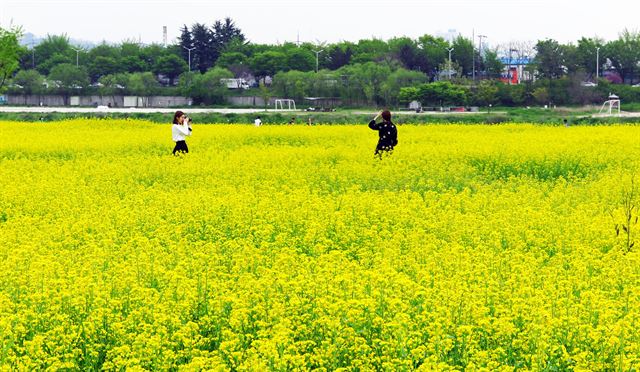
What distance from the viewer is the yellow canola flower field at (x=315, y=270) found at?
22.6 ft

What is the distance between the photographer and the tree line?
82.8 meters

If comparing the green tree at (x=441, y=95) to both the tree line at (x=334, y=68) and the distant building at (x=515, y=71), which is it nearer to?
the tree line at (x=334, y=68)

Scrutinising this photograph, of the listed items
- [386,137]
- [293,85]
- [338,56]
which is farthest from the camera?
[338,56]

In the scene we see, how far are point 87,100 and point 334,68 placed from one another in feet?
102

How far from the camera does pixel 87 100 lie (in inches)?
3932

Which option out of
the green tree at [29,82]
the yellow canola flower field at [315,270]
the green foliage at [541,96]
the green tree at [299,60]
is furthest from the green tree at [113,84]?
the yellow canola flower field at [315,270]

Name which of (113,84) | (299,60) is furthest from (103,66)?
(299,60)

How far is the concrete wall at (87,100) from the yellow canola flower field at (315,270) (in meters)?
78.3

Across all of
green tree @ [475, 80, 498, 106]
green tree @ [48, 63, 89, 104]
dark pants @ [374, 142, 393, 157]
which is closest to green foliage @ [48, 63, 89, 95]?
green tree @ [48, 63, 89, 104]

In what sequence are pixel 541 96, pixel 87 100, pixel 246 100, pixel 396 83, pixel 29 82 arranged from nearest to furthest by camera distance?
pixel 541 96 < pixel 396 83 < pixel 246 100 < pixel 29 82 < pixel 87 100

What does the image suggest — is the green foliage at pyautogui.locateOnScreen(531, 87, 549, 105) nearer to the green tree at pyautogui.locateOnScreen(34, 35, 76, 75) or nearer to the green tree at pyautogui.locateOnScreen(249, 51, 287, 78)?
the green tree at pyautogui.locateOnScreen(249, 51, 287, 78)

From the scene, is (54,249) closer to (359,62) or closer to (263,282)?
(263,282)

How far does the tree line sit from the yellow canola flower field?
53.7 metres

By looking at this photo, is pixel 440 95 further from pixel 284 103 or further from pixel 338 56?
pixel 338 56
